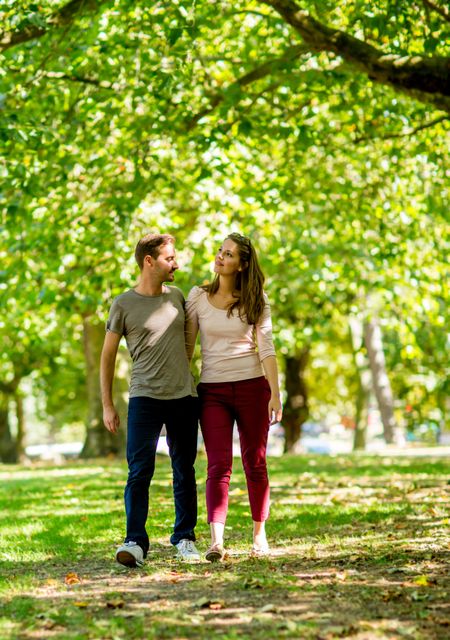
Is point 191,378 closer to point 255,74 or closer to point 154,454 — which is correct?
point 154,454

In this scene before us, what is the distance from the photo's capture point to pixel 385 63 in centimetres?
834

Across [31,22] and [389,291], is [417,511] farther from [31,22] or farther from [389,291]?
[389,291]

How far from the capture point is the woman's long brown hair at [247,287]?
653 centimetres

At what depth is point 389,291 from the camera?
17.4 meters

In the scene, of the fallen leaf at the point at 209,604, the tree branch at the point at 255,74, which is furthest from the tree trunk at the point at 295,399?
the fallen leaf at the point at 209,604

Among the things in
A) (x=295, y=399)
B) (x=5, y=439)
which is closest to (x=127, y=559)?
(x=295, y=399)

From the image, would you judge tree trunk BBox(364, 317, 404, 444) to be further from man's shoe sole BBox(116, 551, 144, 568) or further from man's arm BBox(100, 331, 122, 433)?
man's shoe sole BBox(116, 551, 144, 568)

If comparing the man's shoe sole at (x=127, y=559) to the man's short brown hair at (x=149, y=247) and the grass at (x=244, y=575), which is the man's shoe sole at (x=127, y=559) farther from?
the man's short brown hair at (x=149, y=247)

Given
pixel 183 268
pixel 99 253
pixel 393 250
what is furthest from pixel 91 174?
pixel 393 250

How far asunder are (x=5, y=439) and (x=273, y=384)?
104 ft

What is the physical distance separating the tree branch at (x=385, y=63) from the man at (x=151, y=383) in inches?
116

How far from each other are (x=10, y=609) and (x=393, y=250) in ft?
39.6

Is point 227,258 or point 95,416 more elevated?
point 227,258

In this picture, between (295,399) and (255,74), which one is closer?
(255,74)
